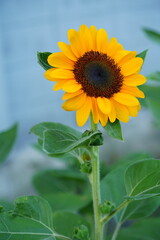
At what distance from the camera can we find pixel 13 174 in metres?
1.70

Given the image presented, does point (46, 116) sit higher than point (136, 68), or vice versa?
point (46, 116)

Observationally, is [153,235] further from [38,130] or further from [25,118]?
[25,118]

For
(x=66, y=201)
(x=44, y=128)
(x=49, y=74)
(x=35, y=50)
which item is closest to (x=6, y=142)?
(x=66, y=201)

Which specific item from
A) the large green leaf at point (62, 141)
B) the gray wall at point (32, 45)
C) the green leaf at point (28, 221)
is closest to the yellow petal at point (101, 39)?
the large green leaf at point (62, 141)

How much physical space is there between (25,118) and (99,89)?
1.86 m

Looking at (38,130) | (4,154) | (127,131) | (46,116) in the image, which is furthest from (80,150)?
(46,116)

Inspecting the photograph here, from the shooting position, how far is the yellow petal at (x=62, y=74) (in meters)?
0.50

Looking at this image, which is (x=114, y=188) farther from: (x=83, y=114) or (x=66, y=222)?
(x=83, y=114)

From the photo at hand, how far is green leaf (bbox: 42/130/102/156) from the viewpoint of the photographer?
0.49m

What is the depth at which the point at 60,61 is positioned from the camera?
52 centimetres

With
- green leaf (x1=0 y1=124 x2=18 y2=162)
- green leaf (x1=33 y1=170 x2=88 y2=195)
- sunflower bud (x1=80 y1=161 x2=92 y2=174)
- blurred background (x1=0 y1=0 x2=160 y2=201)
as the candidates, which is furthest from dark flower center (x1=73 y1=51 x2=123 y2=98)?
blurred background (x1=0 y1=0 x2=160 y2=201)

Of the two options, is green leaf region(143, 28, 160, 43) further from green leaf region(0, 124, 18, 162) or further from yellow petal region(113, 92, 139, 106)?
yellow petal region(113, 92, 139, 106)

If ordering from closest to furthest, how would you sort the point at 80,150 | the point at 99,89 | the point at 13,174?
the point at 99,89
the point at 80,150
the point at 13,174

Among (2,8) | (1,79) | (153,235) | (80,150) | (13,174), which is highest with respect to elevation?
(2,8)
